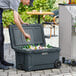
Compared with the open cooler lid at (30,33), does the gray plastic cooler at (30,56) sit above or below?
below

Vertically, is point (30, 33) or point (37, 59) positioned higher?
point (30, 33)

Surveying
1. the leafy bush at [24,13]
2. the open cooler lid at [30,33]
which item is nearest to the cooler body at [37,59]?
the open cooler lid at [30,33]

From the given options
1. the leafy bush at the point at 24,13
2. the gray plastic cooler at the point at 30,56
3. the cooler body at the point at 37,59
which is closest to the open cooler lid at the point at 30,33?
the gray plastic cooler at the point at 30,56

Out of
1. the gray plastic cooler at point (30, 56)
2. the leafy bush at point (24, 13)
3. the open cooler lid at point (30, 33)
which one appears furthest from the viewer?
the leafy bush at point (24, 13)

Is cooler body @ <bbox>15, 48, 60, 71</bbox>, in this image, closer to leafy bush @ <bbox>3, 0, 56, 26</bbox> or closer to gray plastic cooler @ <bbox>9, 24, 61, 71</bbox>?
gray plastic cooler @ <bbox>9, 24, 61, 71</bbox>

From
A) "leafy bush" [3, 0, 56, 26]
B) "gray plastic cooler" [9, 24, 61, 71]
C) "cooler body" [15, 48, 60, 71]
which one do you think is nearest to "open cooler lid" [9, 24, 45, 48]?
"gray plastic cooler" [9, 24, 61, 71]

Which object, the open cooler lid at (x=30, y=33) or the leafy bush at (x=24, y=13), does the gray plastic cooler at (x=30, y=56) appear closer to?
the open cooler lid at (x=30, y=33)

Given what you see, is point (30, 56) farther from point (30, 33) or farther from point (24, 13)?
point (24, 13)

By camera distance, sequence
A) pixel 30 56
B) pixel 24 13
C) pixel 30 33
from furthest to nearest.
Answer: pixel 24 13 → pixel 30 33 → pixel 30 56

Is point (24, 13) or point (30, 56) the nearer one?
point (30, 56)

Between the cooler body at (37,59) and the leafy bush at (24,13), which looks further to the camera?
the leafy bush at (24,13)

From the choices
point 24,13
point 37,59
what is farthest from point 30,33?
point 24,13

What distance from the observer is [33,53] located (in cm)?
484

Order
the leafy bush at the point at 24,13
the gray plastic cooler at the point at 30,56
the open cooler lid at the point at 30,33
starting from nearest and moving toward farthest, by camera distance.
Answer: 1. the gray plastic cooler at the point at 30,56
2. the open cooler lid at the point at 30,33
3. the leafy bush at the point at 24,13
